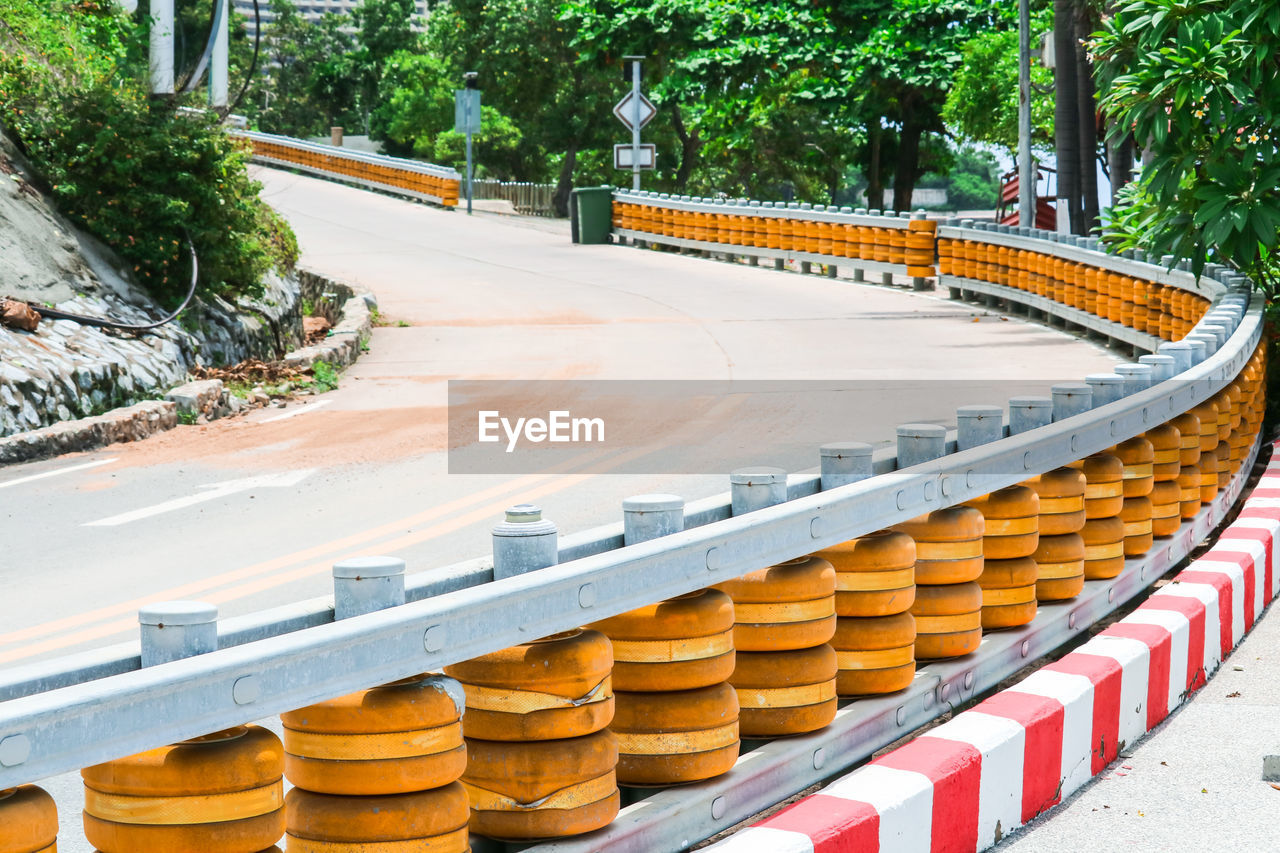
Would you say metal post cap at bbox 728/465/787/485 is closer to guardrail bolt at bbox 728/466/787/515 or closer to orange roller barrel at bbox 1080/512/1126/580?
guardrail bolt at bbox 728/466/787/515

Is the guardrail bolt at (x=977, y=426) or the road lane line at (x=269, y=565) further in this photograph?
the road lane line at (x=269, y=565)

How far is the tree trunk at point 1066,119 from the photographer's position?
27.6 metres

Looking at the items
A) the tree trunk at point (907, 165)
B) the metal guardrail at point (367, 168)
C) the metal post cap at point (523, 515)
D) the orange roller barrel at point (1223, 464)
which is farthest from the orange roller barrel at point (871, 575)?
the tree trunk at point (907, 165)

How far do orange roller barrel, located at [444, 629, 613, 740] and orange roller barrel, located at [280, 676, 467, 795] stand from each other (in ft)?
1.12

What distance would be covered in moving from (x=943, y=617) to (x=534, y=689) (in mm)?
2042

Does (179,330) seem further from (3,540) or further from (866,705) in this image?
(866,705)

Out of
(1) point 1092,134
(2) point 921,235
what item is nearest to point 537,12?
(1) point 1092,134

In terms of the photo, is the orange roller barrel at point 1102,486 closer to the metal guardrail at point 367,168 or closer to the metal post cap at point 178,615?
the metal post cap at point 178,615

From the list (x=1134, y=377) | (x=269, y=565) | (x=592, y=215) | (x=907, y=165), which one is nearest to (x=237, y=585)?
(x=269, y=565)

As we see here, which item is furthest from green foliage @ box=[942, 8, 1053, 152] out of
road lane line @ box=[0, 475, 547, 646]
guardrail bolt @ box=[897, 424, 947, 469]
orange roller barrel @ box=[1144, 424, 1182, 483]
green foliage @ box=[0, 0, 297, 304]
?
guardrail bolt @ box=[897, 424, 947, 469]

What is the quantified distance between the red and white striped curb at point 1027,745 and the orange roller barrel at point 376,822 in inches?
26.1

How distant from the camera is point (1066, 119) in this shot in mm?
28812

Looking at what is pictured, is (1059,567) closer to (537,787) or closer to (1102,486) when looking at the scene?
(1102,486)

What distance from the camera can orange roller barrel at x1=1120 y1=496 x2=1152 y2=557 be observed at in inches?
266
